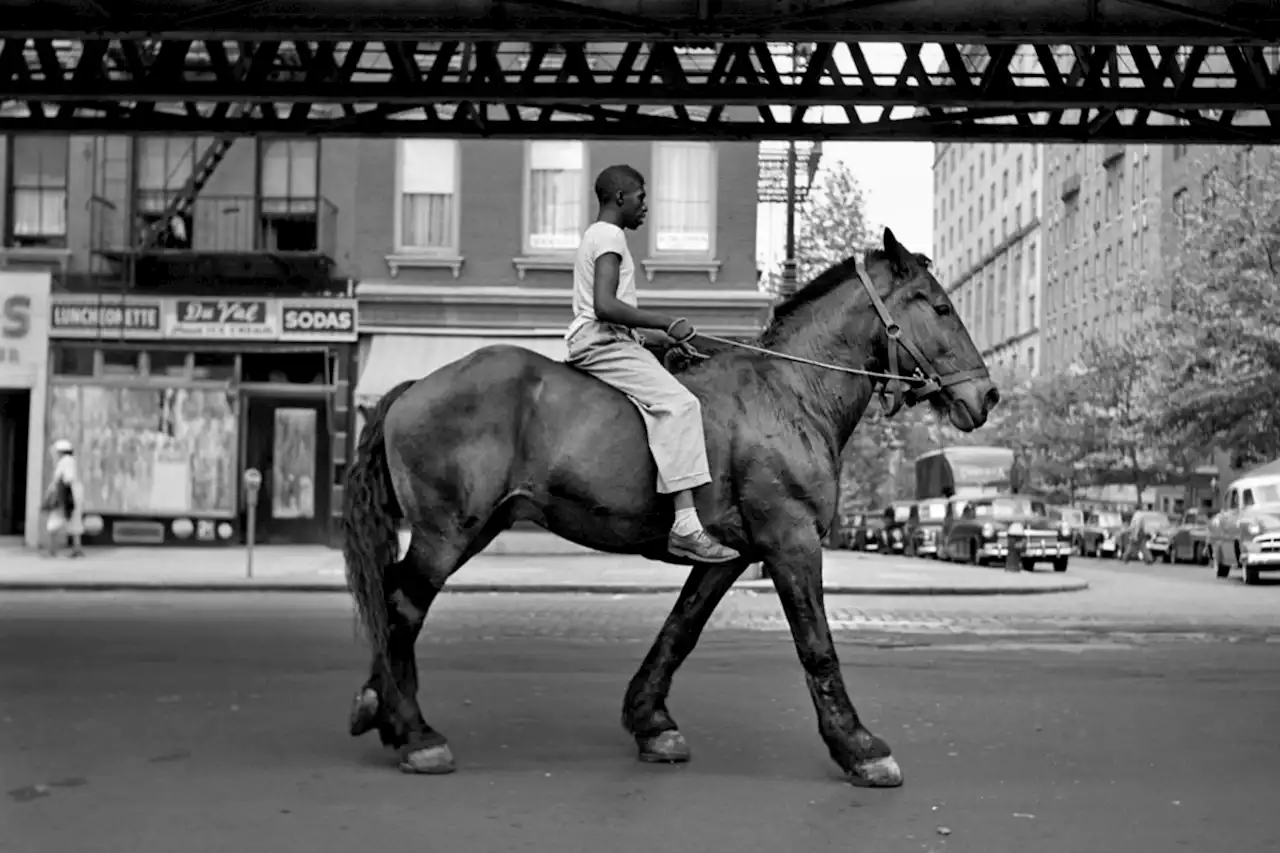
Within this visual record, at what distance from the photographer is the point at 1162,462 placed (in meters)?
61.7

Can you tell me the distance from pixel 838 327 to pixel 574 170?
2423cm

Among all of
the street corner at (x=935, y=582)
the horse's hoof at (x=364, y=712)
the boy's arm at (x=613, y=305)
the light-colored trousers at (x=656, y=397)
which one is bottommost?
the street corner at (x=935, y=582)

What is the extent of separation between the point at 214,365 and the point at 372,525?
25108 millimetres

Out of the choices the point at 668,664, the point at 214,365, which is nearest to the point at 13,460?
the point at 214,365

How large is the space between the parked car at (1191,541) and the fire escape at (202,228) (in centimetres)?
2546

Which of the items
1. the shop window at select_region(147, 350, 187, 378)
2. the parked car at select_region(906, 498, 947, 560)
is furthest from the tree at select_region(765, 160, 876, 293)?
the shop window at select_region(147, 350, 187, 378)

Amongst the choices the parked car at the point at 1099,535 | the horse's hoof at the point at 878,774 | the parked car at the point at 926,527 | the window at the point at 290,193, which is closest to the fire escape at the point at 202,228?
the window at the point at 290,193

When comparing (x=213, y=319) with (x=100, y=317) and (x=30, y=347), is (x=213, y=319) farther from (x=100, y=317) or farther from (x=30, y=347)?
(x=30, y=347)

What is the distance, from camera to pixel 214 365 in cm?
3052

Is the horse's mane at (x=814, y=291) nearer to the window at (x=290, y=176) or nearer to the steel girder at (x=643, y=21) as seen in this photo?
the steel girder at (x=643, y=21)

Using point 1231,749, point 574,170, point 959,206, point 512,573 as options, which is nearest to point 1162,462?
point 574,170

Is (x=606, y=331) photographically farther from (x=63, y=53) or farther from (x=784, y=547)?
(x=63, y=53)

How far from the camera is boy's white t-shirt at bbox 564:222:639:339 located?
675cm

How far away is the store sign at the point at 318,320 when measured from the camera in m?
29.9
